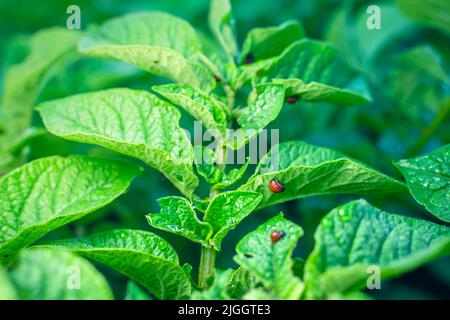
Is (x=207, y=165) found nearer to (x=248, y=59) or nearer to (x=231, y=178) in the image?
(x=231, y=178)

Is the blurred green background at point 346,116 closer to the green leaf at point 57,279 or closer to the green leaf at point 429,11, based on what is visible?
the green leaf at point 429,11

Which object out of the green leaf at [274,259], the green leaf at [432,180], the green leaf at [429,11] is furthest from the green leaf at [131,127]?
the green leaf at [429,11]

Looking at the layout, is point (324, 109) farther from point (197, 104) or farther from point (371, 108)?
point (197, 104)

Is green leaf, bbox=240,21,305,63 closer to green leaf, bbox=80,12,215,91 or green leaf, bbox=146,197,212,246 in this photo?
green leaf, bbox=80,12,215,91

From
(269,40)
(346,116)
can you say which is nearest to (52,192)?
(269,40)

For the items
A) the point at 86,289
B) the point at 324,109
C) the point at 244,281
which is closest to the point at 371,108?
the point at 324,109

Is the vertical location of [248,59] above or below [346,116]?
above

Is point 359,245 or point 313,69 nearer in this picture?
point 359,245

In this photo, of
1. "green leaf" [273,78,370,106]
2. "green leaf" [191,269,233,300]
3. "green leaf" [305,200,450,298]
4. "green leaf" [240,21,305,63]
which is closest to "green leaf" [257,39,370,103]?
"green leaf" [273,78,370,106]
